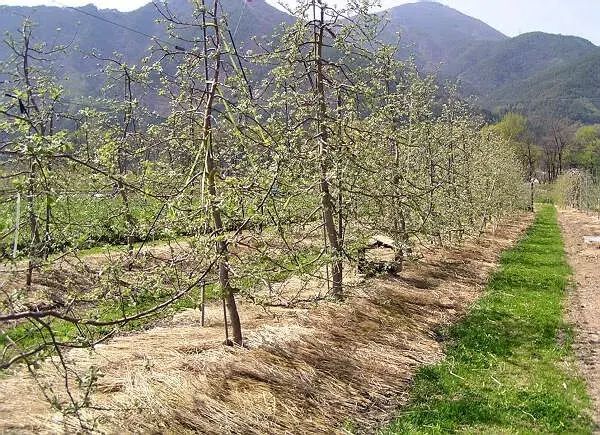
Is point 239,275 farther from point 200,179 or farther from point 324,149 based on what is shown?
point 324,149

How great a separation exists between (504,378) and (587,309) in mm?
5668

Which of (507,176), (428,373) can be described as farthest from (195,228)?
(507,176)

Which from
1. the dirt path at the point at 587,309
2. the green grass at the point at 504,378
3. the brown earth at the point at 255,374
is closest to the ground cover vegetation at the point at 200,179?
the brown earth at the point at 255,374

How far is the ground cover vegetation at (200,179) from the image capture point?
4367 millimetres

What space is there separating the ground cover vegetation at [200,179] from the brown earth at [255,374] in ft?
1.15

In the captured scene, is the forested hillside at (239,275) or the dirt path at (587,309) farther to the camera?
the dirt path at (587,309)

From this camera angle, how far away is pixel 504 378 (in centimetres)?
844

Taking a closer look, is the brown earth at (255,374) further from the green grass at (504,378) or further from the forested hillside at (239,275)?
the green grass at (504,378)

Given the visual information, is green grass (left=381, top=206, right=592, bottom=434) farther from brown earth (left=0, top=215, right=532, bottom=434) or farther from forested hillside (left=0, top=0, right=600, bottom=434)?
brown earth (left=0, top=215, right=532, bottom=434)

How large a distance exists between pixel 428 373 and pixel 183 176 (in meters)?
4.55

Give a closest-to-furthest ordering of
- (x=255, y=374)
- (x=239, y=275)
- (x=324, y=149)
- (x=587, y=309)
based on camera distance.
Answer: (x=239, y=275)
(x=255, y=374)
(x=324, y=149)
(x=587, y=309)

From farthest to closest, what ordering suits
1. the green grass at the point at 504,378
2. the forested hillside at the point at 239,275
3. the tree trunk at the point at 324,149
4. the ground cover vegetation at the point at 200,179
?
the tree trunk at the point at 324,149
the green grass at the point at 504,378
the forested hillside at the point at 239,275
the ground cover vegetation at the point at 200,179

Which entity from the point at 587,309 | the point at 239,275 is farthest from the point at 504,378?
the point at 587,309

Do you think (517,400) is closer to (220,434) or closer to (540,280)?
(220,434)
